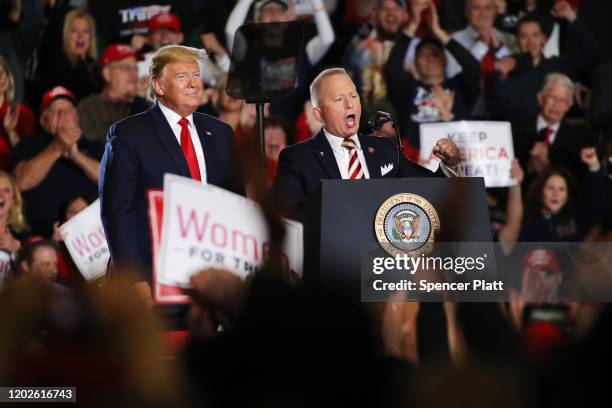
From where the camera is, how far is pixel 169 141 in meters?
3.40

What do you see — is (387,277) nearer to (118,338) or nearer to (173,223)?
(173,223)

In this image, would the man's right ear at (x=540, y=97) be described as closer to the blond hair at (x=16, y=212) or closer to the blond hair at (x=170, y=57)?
the blond hair at (x=16, y=212)

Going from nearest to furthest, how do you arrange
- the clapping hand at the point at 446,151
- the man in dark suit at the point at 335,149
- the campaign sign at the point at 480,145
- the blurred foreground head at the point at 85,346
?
the blurred foreground head at the point at 85,346
the clapping hand at the point at 446,151
the man in dark suit at the point at 335,149
the campaign sign at the point at 480,145

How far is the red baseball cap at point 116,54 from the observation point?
5.95 metres

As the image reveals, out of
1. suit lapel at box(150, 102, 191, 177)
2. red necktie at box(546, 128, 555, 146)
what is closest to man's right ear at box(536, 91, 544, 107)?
red necktie at box(546, 128, 555, 146)

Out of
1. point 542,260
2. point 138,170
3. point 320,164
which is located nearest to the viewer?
point 542,260

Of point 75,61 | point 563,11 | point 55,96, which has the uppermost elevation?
point 563,11

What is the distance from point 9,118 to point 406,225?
369 cm

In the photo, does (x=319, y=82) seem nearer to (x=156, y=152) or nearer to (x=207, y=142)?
(x=207, y=142)

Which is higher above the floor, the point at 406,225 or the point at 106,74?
the point at 106,74

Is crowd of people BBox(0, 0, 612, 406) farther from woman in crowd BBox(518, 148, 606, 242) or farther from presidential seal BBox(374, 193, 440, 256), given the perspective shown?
presidential seal BBox(374, 193, 440, 256)

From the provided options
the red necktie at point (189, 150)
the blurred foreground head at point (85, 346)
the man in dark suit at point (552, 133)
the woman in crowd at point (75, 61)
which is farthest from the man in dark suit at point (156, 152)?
the man in dark suit at point (552, 133)

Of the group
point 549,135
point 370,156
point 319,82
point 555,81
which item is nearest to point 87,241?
point 319,82

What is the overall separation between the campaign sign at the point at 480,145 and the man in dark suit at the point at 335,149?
2.05 meters
